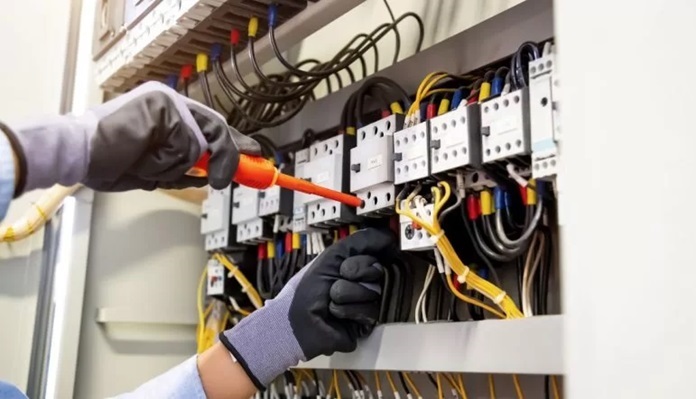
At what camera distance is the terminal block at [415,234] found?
108 cm

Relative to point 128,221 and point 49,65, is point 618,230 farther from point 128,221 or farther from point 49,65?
point 49,65

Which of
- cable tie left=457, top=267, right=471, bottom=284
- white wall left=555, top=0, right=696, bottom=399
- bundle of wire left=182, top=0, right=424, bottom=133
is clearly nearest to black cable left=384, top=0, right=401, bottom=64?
bundle of wire left=182, top=0, right=424, bottom=133

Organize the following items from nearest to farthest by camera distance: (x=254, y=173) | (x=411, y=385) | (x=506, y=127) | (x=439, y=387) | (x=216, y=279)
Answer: (x=506, y=127) → (x=254, y=173) → (x=439, y=387) → (x=411, y=385) → (x=216, y=279)

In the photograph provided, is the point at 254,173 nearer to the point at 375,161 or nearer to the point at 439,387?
the point at 375,161

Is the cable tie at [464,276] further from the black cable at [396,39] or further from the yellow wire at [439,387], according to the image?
the black cable at [396,39]

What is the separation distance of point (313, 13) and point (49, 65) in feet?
2.72

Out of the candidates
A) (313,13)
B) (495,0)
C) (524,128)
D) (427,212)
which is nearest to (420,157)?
(427,212)

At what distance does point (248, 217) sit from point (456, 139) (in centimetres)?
61

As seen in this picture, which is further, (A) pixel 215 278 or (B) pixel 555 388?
(A) pixel 215 278

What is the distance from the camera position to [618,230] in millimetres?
483

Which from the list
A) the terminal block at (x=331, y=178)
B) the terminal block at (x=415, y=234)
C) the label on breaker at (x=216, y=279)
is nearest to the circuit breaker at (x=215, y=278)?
the label on breaker at (x=216, y=279)

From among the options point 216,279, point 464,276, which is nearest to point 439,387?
point 464,276

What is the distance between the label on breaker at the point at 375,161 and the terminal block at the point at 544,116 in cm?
30

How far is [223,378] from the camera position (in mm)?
1204
